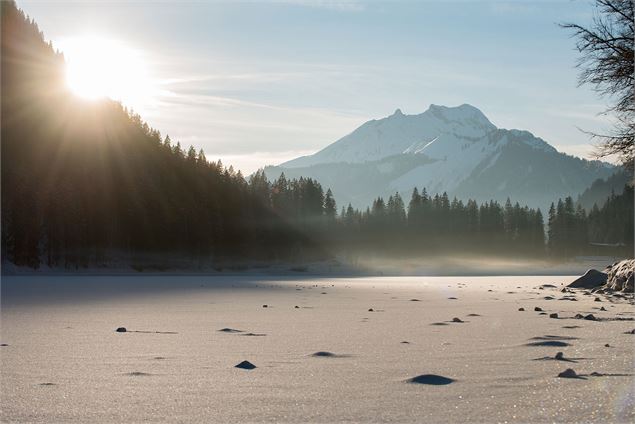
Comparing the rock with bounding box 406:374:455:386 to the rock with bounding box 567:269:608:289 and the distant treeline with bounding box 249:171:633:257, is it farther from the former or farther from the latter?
the distant treeline with bounding box 249:171:633:257

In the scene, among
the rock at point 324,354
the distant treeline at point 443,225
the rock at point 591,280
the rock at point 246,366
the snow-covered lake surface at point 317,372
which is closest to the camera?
the snow-covered lake surface at point 317,372

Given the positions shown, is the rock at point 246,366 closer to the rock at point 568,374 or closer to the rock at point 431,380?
the rock at point 431,380

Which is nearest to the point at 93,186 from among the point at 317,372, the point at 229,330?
the point at 229,330

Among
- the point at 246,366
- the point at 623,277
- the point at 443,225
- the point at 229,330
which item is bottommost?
the point at 229,330

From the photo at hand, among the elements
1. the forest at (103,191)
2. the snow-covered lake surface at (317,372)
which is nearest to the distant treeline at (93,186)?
the forest at (103,191)

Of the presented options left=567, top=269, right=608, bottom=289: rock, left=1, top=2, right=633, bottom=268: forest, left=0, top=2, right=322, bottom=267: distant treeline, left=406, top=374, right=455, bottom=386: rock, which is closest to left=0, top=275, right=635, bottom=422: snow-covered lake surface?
left=406, top=374, right=455, bottom=386: rock

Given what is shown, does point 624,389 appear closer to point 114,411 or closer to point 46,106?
point 114,411

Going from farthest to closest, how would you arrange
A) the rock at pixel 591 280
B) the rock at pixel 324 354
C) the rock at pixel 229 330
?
the rock at pixel 591 280
the rock at pixel 229 330
the rock at pixel 324 354

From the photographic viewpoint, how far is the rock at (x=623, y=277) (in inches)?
703

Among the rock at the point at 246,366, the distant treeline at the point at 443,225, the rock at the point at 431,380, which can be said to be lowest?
the rock at the point at 246,366

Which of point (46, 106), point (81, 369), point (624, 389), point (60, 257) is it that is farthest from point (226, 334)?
point (46, 106)

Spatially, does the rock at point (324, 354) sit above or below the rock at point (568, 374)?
below

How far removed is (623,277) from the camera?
61.1ft

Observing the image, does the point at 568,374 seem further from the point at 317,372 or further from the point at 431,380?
the point at 317,372
